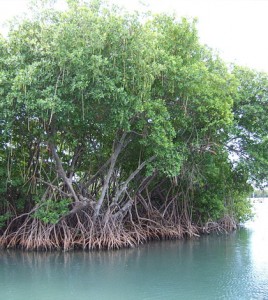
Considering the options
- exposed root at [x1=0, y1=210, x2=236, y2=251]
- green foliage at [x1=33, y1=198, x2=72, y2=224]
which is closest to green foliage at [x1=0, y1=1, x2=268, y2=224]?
green foliage at [x1=33, y1=198, x2=72, y2=224]

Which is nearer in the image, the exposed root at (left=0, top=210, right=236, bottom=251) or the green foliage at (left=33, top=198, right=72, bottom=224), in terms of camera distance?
the green foliage at (left=33, top=198, right=72, bottom=224)

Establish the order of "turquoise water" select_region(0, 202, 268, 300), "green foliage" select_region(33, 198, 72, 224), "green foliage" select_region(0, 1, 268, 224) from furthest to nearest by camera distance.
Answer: "green foliage" select_region(33, 198, 72, 224), "green foliage" select_region(0, 1, 268, 224), "turquoise water" select_region(0, 202, 268, 300)

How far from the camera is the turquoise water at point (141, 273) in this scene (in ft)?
19.5

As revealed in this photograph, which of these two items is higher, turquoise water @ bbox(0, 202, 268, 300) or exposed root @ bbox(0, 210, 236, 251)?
exposed root @ bbox(0, 210, 236, 251)

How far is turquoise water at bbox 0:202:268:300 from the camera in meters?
5.93

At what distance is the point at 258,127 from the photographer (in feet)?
34.0

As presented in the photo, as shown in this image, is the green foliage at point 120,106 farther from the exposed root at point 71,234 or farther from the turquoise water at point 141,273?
the turquoise water at point 141,273

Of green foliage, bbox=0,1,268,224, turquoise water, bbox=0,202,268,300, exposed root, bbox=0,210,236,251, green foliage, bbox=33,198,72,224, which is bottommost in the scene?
turquoise water, bbox=0,202,268,300

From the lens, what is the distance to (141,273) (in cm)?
722

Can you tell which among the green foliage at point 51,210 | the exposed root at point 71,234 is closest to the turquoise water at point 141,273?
the exposed root at point 71,234

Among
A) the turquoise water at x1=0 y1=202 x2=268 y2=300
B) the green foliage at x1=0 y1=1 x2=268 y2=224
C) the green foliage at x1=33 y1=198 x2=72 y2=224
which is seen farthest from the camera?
the green foliage at x1=33 y1=198 x2=72 y2=224

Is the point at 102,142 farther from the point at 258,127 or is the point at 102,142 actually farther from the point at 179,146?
the point at 258,127

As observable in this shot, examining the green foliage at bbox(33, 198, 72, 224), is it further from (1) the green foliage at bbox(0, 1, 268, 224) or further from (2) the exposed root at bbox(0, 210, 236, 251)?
(2) the exposed root at bbox(0, 210, 236, 251)

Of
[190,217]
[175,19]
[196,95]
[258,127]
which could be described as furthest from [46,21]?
[190,217]
